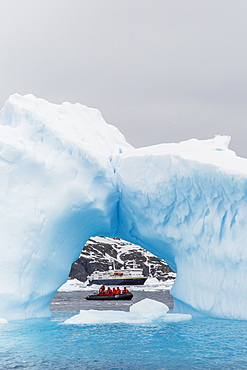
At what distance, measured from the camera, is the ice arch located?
16.2m

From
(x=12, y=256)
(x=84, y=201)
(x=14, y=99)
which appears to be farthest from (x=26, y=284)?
(x=14, y=99)

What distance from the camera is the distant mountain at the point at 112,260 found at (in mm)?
85812

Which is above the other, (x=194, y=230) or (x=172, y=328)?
(x=194, y=230)

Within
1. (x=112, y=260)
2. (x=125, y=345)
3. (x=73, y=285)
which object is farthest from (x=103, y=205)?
(x=112, y=260)

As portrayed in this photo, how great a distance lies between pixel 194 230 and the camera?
1703cm

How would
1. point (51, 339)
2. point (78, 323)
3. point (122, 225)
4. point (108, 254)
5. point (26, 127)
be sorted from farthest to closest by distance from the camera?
point (108, 254) → point (122, 225) → point (26, 127) → point (78, 323) → point (51, 339)

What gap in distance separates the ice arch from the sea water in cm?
119

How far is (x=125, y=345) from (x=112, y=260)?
7768 centimetres

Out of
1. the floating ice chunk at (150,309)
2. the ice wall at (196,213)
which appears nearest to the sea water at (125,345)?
the floating ice chunk at (150,309)

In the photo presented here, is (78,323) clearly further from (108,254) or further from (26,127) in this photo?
(108,254)

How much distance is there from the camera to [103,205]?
59.7 feet

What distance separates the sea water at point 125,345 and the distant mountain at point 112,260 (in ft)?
224

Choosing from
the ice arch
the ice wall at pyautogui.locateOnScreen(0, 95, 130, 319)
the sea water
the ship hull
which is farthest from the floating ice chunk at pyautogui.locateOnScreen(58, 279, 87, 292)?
the sea water

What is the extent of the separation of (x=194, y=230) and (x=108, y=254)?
7708 cm
